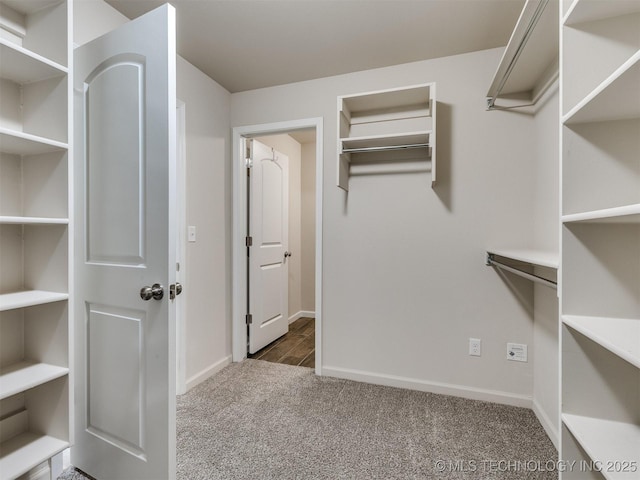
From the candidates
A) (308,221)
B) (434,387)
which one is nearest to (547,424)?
(434,387)

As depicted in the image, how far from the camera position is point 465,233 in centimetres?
215

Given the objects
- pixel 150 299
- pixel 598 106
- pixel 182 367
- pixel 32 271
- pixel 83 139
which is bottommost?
pixel 182 367

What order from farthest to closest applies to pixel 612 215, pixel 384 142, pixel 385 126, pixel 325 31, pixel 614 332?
pixel 385 126 < pixel 384 142 < pixel 325 31 < pixel 614 332 < pixel 612 215

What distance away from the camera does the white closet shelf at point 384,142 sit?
6.63 ft

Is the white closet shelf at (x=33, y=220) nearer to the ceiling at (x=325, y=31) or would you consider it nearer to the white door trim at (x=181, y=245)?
the white door trim at (x=181, y=245)

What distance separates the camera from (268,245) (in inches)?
126

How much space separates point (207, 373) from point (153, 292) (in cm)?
150

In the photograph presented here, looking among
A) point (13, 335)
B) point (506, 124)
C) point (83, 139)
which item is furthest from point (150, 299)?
point (506, 124)

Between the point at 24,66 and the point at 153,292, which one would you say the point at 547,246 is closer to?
the point at 153,292

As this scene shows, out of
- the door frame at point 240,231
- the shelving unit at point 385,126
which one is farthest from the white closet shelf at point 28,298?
the shelving unit at point 385,126

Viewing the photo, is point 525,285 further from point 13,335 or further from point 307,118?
point 13,335

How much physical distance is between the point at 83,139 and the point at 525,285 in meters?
2.67

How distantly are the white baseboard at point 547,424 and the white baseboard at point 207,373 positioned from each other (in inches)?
90.1

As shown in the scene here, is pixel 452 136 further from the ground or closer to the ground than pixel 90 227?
further from the ground
